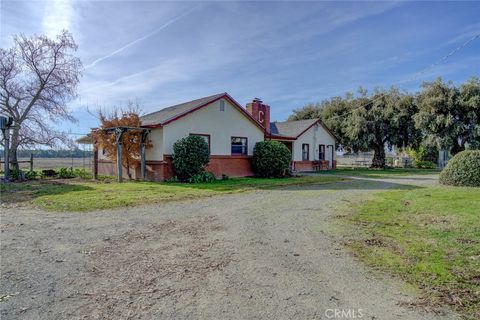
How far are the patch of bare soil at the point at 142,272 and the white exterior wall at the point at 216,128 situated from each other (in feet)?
33.6

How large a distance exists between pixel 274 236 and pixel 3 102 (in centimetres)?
2035

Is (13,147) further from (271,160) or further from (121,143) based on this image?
(271,160)

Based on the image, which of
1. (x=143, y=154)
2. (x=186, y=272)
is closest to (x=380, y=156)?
(x=143, y=154)

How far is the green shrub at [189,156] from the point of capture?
14883 millimetres

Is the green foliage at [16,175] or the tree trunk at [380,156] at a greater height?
the tree trunk at [380,156]

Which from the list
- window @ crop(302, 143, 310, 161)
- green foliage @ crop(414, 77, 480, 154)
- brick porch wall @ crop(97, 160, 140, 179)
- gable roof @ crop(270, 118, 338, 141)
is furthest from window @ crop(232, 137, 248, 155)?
green foliage @ crop(414, 77, 480, 154)

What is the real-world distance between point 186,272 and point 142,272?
0.56 meters

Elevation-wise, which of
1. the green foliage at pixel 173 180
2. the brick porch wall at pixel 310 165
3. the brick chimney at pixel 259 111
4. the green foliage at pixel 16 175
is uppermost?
the brick chimney at pixel 259 111

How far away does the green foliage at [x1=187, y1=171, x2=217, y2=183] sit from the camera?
1503 cm

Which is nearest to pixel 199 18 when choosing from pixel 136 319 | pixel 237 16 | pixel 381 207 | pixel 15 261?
pixel 237 16

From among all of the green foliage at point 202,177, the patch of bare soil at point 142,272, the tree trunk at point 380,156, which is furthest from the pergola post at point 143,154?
the tree trunk at point 380,156

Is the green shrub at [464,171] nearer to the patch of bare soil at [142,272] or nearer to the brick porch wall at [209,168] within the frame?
the brick porch wall at [209,168]

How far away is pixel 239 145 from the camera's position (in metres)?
18.8

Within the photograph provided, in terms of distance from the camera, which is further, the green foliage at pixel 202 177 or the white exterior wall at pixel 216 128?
the white exterior wall at pixel 216 128
